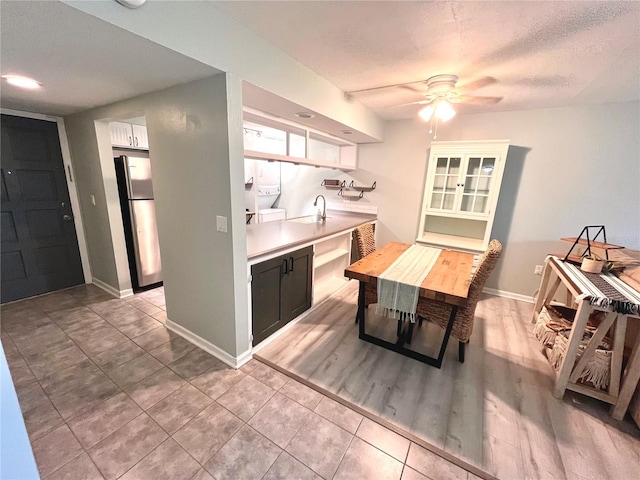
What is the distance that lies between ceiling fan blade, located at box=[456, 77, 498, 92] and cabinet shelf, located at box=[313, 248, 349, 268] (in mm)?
2161

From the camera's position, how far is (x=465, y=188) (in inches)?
128

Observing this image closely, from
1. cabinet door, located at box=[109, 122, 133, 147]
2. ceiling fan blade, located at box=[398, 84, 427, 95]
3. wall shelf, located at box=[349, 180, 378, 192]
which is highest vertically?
ceiling fan blade, located at box=[398, 84, 427, 95]

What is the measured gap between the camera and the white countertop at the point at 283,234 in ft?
7.14

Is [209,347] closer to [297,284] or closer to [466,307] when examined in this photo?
[297,284]

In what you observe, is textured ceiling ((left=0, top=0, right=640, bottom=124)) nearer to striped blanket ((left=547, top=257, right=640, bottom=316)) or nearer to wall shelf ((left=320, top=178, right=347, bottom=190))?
striped blanket ((left=547, top=257, right=640, bottom=316))

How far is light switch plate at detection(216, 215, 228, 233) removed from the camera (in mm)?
1798

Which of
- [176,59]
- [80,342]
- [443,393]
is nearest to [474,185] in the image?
[443,393]

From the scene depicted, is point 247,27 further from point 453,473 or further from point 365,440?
point 453,473

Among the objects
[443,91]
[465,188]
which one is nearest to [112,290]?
[443,91]

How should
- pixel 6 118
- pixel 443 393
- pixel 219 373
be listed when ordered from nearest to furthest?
pixel 443 393, pixel 219 373, pixel 6 118

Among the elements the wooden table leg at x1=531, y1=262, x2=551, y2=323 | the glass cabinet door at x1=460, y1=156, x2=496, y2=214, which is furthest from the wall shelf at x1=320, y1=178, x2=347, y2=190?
the wooden table leg at x1=531, y1=262, x2=551, y2=323

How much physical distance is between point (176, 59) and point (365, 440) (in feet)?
7.76

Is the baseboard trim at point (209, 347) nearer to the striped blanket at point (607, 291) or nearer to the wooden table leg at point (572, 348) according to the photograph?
the wooden table leg at point (572, 348)

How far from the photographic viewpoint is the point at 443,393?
6.07 ft
